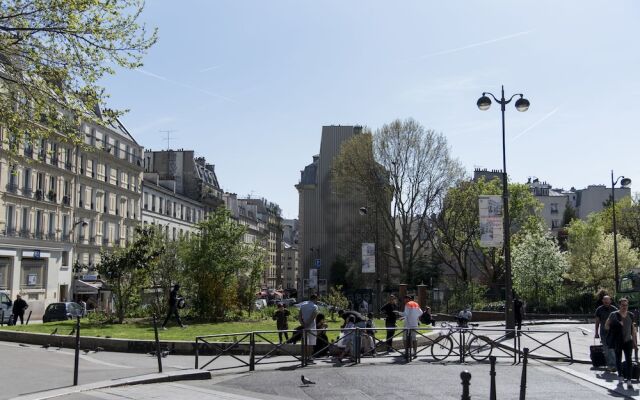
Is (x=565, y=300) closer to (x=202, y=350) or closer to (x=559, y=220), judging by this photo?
(x=202, y=350)

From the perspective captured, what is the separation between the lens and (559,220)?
88.6 meters

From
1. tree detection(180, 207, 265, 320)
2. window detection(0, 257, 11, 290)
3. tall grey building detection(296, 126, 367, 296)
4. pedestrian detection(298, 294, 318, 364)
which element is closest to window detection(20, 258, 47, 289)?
window detection(0, 257, 11, 290)

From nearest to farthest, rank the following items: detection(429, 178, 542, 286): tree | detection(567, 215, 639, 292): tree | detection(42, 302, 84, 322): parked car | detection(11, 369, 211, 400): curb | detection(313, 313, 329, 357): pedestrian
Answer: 1. detection(11, 369, 211, 400): curb
2. detection(313, 313, 329, 357): pedestrian
3. detection(42, 302, 84, 322): parked car
4. detection(567, 215, 639, 292): tree
5. detection(429, 178, 542, 286): tree

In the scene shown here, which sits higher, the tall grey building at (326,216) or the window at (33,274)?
the tall grey building at (326,216)

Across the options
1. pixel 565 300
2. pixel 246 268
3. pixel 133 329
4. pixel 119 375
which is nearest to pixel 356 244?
pixel 565 300

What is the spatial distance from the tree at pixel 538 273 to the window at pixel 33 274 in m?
33.9

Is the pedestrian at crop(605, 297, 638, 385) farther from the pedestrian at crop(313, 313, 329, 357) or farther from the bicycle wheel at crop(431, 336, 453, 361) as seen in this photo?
the pedestrian at crop(313, 313, 329, 357)

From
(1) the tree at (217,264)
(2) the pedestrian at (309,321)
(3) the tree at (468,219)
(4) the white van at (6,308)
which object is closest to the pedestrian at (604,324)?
(2) the pedestrian at (309,321)

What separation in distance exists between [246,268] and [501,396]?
1955 centimetres

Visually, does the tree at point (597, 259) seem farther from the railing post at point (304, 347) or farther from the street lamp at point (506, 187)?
the railing post at point (304, 347)

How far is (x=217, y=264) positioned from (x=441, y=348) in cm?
1366

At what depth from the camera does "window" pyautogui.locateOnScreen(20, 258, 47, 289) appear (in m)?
44.8

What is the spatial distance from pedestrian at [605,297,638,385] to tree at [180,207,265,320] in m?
18.1

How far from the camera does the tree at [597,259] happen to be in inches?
1853
